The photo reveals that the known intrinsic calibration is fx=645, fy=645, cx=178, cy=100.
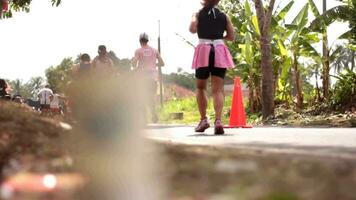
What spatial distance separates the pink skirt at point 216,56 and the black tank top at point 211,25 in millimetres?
130

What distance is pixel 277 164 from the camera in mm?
2578

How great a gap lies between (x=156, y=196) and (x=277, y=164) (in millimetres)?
574

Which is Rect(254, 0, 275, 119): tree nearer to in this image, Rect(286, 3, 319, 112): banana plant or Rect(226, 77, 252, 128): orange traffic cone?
Rect(286, 3, 319, 112): banana plant

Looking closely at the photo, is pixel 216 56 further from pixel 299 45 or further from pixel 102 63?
pixel 299 45

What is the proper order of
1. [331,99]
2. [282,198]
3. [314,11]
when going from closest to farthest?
[282,198]
[331,99]
[314,11]

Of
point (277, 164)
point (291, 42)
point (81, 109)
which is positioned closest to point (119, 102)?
point (81, 109)

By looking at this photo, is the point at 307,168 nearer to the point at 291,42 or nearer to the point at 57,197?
the point at 57,197

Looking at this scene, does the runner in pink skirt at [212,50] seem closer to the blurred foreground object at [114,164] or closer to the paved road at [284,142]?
the paved road at [284,142]

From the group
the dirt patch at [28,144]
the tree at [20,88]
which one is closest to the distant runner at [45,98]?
the dirt patch at [28,144]

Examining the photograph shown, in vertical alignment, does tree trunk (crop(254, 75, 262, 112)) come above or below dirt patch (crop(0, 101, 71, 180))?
above

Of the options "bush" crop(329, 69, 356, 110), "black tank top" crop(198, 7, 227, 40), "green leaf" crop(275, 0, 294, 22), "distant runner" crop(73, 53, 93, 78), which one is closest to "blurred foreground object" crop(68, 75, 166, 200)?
"black tank top" crop(198, 7, 227, 40)

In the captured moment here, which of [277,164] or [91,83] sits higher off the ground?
[91,83]

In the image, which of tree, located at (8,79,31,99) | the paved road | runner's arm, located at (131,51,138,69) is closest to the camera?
the paved road

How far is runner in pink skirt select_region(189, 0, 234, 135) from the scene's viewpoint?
7121mm
